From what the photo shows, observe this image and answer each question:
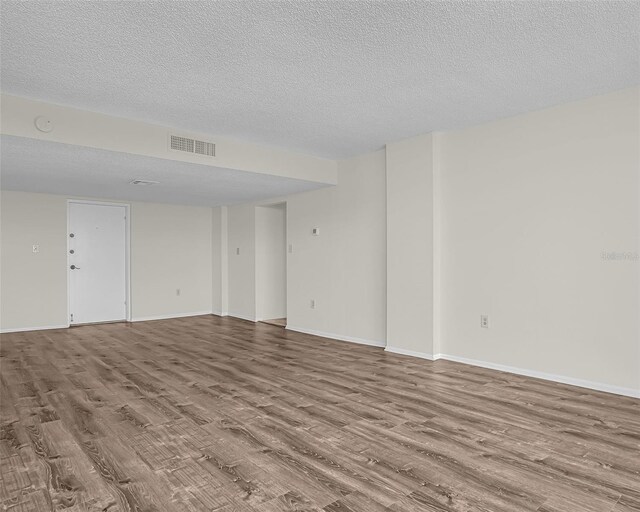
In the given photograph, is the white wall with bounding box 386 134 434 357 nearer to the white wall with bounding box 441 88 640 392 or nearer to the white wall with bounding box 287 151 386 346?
the white wall with bounding box 441 88 640 392

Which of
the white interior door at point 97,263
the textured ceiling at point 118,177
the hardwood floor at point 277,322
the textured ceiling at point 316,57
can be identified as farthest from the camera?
the hardwood floor at point 277,322

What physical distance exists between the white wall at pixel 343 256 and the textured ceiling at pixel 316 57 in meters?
1.51

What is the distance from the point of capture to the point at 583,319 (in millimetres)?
3615

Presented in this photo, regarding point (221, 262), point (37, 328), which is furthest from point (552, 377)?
point (37, 328)

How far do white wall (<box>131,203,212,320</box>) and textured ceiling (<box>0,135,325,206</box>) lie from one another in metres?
0.63

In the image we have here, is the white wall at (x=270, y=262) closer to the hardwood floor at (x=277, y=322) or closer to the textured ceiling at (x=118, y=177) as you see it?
the hardwood floor at (x=277, y=322)

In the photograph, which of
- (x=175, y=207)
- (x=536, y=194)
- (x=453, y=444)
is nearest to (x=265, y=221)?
(x=175, y=207)

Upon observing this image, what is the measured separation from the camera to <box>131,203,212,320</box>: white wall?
768 centimetres

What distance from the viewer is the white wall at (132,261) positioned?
255 inches

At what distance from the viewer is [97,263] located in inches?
289

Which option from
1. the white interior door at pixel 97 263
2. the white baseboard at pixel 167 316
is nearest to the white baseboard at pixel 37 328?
the white interior door at pixel 97 263

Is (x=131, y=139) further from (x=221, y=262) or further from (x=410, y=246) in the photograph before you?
(x=221, y=262)

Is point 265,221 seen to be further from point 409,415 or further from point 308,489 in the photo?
point 308,489

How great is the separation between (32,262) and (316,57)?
602cm
